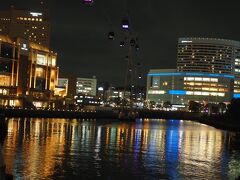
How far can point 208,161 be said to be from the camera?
128ft

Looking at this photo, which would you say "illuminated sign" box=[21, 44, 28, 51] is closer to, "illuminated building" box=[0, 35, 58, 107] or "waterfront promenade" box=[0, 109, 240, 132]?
"illuminated building" box=[0, 35, 58, 107]

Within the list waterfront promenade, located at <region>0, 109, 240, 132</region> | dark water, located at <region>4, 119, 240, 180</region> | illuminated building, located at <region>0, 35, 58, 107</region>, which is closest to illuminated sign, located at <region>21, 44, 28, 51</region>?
illuminated building, located at <region>0, 35, 58, 107</region>

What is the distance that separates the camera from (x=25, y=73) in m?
138

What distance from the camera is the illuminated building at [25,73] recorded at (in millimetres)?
131250

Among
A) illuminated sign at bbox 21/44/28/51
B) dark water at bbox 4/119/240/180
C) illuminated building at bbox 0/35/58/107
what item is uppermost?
illuminated sign at bbox 21/44/28/51

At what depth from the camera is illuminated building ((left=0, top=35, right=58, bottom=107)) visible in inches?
5167

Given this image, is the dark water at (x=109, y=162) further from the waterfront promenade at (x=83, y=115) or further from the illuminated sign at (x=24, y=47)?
the illuminated sign at (x=24, y=47)

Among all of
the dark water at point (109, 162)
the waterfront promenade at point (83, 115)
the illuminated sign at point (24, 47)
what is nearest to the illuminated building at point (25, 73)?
the illuminated sign at point (24, 47)

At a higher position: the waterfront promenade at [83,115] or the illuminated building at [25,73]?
the illuminated building at [25,73]

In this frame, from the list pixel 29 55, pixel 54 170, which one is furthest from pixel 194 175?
pixel 29 55

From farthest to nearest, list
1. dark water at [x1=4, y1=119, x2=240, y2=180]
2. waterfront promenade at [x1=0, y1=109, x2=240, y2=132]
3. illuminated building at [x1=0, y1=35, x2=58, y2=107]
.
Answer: illuminated building at [x1=0, y1=35, x2=58, y2=107] < waterfront promenade at [x1=0, y1=109, x2=240, y2=132] < dark water at [x1=4, y1=119, x2=240, y2=180]

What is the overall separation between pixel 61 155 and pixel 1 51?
322ft

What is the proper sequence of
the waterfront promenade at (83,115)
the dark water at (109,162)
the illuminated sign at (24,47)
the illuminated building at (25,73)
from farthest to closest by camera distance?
1. the illuminated sign at (24,47)
2. the illuminated building at (25,73)
3. the waterfront promenade at (83,115)
4. the dark water at (109,162)

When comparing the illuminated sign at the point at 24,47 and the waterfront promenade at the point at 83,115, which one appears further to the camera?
the illuminated sign at the point at 24,47
